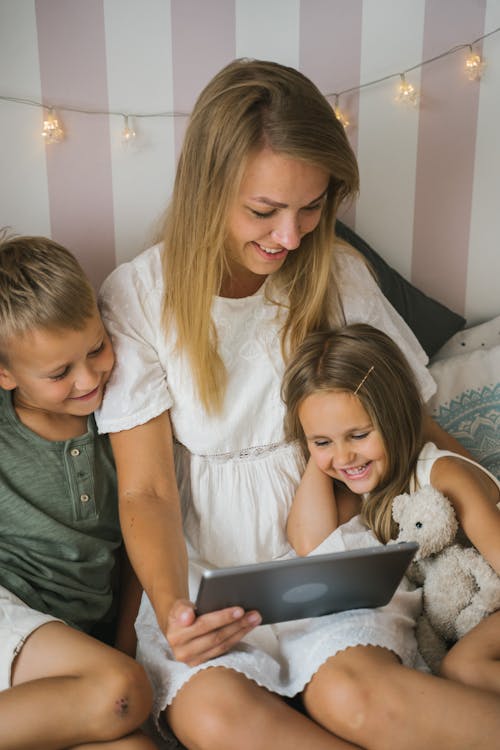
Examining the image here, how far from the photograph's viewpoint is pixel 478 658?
3.91 feet

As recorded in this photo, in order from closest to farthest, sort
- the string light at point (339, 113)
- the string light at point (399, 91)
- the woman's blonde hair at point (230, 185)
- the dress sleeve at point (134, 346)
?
1. the woman's blonde hair at point (230, 185)
2. the dress sleeve at point (134, 346)
3. the string light at point (399, 91)
4. the string light at point (339, 113)

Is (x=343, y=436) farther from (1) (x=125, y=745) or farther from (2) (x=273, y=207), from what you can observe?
(1) (x=125, y=745)

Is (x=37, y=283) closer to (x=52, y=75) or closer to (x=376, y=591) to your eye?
(x=52, y=75)

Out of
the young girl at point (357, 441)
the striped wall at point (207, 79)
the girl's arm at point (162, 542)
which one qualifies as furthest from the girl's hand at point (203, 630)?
the striped wall at point (207, 79)

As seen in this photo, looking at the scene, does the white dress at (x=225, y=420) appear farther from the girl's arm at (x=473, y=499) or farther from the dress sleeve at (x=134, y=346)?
the girl's arm at (x=473, y=499)

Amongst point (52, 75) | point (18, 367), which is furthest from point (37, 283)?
point (52, 75)

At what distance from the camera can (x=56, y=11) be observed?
1.63 metres

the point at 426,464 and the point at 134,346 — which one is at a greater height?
the point at 134,346

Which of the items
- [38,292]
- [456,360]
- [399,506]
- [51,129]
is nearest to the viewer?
[38,292]

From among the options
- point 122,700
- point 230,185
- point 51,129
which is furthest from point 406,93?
point 122,700

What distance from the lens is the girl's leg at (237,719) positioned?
1.09m

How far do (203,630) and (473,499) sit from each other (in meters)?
0.56

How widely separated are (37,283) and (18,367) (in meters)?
0.15

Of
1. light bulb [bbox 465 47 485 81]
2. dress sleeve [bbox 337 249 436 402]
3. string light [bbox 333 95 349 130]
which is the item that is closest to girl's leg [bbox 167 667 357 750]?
dress sleeve [bbox 337 249 436 402]
